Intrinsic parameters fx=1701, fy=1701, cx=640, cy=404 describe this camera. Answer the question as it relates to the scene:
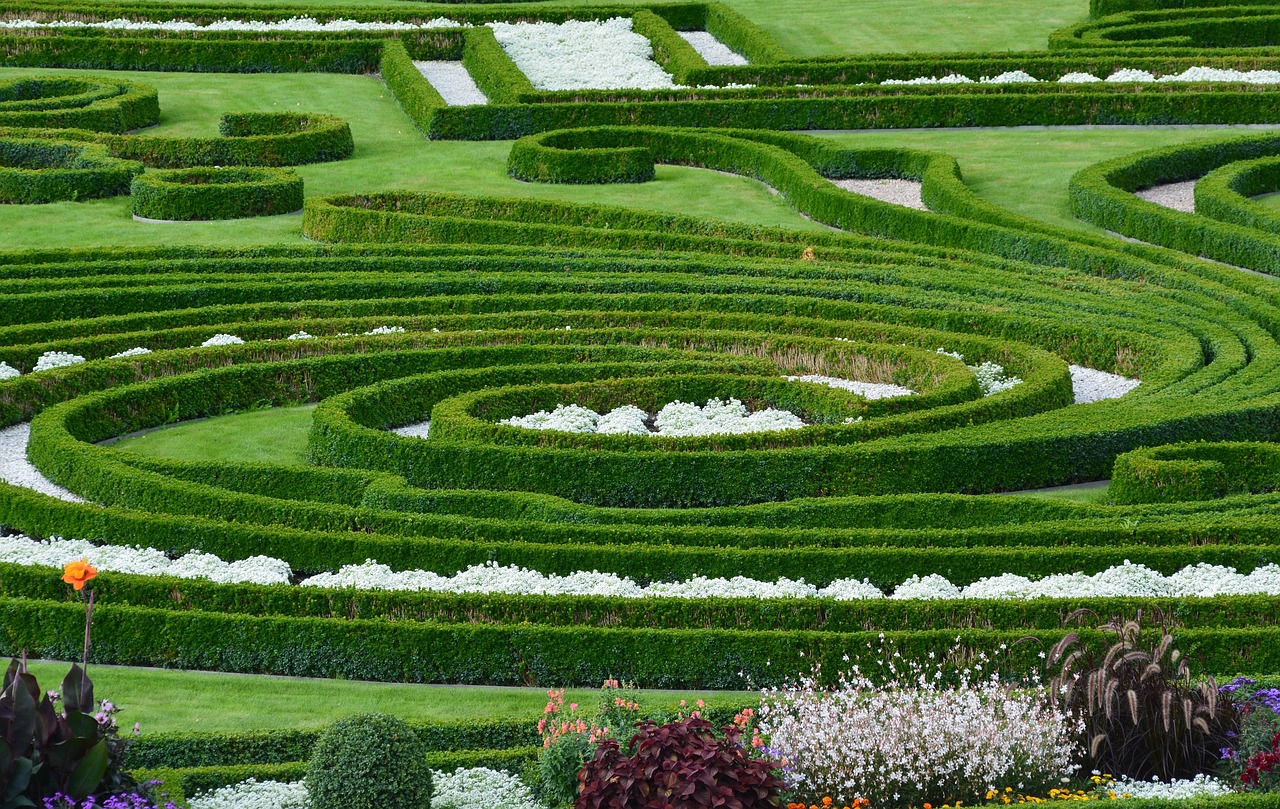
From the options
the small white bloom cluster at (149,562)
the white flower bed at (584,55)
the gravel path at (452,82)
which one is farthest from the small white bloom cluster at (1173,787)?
the gravel path at (452,82)

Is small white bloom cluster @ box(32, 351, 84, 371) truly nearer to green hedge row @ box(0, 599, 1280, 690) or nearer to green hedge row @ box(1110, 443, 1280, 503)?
green hedge row @ box(0, 599, 1280, 690)

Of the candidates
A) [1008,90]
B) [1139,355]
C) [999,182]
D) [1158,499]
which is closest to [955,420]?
[1158,499]

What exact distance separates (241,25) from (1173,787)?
50372mm

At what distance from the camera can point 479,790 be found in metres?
13.8

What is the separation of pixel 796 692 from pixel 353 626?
14.8 ft

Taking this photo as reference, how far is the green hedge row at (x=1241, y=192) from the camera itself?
118ft

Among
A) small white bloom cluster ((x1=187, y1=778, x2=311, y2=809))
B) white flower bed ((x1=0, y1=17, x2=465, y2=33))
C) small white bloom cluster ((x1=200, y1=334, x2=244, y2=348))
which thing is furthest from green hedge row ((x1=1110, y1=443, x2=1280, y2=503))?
white flower bed ((x1=0, y1=17, x2=465, y2=33))

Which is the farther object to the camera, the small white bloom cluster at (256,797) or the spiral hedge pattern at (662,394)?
the spiral hedge pattern at (662,394)

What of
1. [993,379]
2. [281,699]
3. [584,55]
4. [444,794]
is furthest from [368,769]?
[584,55]

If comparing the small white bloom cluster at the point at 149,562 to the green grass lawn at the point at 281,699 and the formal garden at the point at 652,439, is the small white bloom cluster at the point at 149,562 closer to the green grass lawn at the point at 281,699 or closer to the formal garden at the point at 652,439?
the formal garden at the point at 652,439

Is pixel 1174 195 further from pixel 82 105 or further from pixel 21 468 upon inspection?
pixel 82 105

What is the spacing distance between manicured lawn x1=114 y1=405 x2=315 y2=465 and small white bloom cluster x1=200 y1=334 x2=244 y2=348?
6.61 ft

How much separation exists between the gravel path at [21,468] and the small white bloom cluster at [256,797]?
328 inches

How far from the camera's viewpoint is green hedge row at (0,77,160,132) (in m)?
47.2
